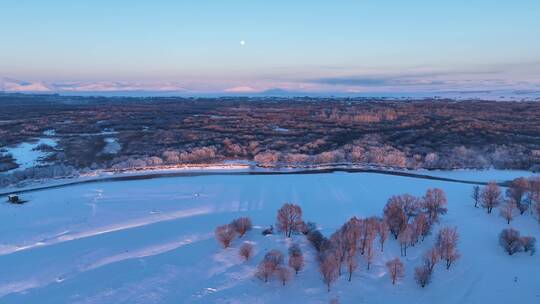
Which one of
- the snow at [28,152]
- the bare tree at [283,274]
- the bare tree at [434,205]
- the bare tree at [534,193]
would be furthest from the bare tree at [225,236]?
the snow at [28,152]

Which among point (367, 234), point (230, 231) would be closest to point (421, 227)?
point (367, 234)

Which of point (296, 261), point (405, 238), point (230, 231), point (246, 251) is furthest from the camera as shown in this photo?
point (230, 231)

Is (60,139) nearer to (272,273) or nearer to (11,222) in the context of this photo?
(11,222)

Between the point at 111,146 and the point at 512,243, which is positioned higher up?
the point at 111,146

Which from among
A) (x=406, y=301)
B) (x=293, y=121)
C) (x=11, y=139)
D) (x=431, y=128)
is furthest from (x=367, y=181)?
(x=11, y=139)

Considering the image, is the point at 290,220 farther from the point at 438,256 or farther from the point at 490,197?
the point at 490,197

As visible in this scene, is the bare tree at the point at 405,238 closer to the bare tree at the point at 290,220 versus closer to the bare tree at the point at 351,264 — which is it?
the bare tree at the point at 351,264
